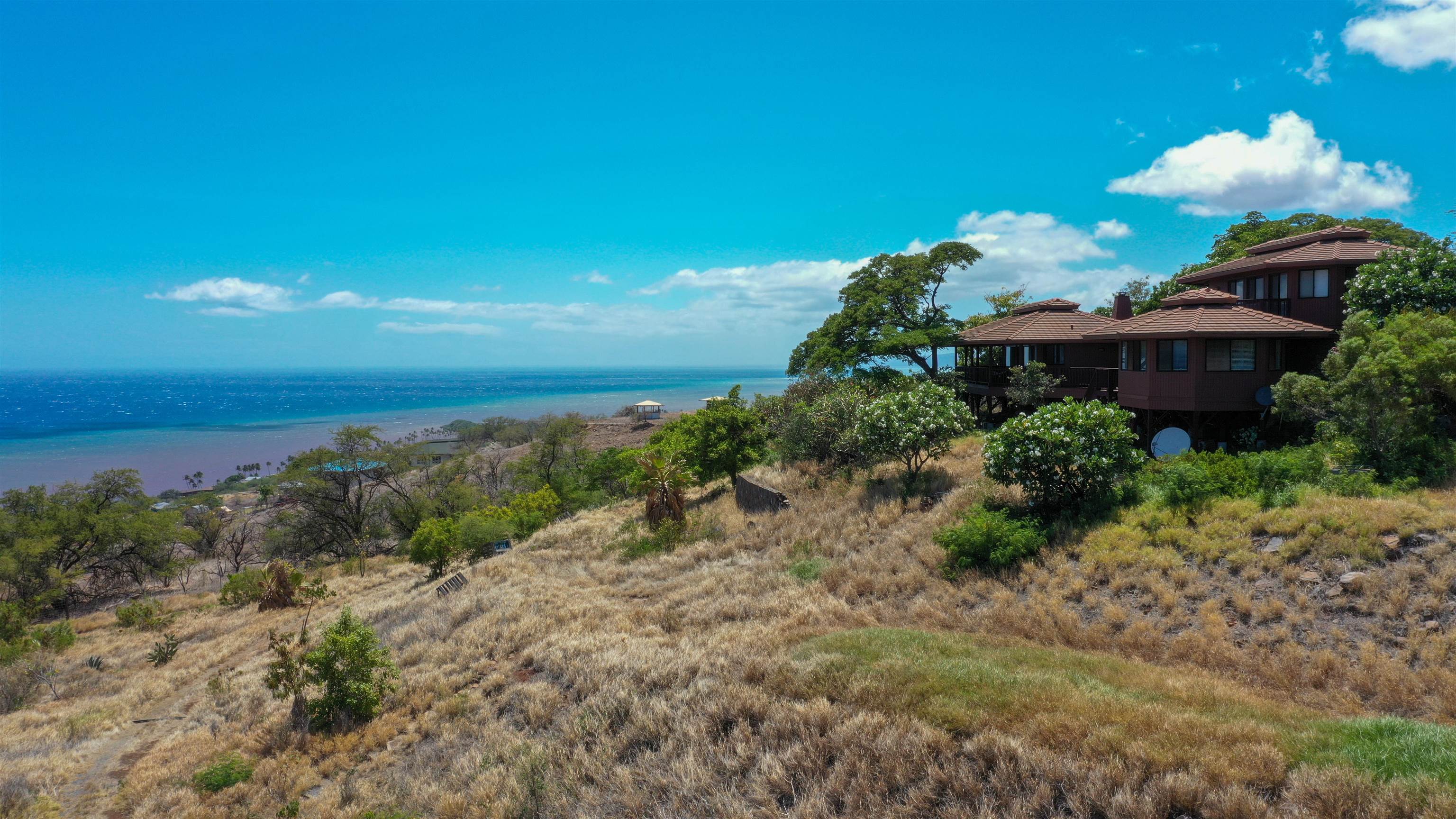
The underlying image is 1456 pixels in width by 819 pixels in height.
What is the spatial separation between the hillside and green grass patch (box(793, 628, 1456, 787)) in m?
0.04

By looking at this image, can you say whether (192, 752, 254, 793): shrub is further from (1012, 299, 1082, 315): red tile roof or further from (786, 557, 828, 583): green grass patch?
(1012, 299, 1082, 315): red tile roof

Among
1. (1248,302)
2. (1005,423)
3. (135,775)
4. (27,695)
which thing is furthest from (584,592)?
(1248,302)

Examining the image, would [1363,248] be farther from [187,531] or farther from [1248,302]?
[187,531]

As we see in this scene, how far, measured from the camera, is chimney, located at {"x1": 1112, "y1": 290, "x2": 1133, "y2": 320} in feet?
85.9

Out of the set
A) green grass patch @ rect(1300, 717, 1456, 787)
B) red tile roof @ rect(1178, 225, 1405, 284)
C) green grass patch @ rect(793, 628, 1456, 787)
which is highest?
red tile roof @ rect(1178, 225, 1405, 284)

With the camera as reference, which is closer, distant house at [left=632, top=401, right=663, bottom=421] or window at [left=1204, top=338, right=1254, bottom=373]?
window at [left=1204, top=338, right=1254, bottom=373]

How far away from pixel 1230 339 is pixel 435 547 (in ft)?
90.5

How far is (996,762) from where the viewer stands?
6152 millimetres

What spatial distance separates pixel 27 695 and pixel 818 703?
76.6 feet

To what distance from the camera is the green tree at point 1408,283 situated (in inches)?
614

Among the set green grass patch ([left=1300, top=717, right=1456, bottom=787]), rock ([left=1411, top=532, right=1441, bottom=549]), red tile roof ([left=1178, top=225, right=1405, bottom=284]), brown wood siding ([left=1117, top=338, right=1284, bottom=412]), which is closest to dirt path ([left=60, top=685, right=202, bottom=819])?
green grass patch ([left=1300, top=717, right=1456, bottom=787])

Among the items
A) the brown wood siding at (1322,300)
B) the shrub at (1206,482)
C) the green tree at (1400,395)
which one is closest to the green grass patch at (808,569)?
the shrub at (1206,482)

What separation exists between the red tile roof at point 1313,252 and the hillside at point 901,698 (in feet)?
39.2

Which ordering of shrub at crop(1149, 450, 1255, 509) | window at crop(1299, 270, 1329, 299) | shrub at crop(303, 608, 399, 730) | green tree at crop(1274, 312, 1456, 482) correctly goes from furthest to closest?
window at crop(1299, 270, 1329, 299) < shrub at crop(1149, 450, 1255, 509) < green tree at crop(1274, 312, 1456, 482) < shrub at crop(303, 608, 399, 730)
